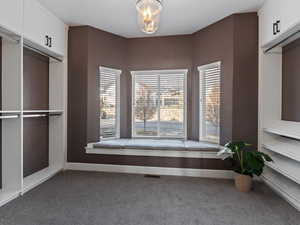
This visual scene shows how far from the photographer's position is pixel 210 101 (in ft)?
12.0

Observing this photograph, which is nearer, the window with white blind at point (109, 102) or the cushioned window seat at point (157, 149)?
the cushioned window seat at point (157, 149)

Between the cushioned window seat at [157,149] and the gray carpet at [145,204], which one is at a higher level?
the cushioned window seat at [157,149]

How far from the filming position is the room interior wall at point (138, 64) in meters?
A: 3.21

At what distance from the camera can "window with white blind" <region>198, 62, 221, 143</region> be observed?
3.52m

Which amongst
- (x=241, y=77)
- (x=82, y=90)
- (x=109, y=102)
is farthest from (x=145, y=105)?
(x=241, y=77)

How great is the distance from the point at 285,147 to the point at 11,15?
406 centimetres

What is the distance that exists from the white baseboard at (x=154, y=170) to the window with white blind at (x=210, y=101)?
2.05 feet

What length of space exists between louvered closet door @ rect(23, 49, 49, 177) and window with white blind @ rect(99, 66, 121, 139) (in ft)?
3.41

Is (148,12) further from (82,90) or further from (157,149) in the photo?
(157,149)

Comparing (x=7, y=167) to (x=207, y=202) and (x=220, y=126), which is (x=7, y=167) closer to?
(x=207, y=202)

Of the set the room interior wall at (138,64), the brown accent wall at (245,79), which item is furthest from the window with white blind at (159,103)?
the brown accent wall at (245,79)

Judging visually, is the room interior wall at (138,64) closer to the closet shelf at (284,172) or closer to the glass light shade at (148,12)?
the closet shelf at (284,172)

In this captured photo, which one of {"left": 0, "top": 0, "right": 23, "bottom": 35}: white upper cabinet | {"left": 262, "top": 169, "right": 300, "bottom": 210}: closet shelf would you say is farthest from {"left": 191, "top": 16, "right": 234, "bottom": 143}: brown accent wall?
{"left": 0, "top": 0, "right": 23, "bottom": 35}: white upper cabinet

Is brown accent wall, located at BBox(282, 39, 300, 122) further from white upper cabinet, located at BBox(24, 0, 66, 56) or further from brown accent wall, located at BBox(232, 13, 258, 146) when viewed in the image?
white upper cabinet, located at BBox(24, 0, 66, 56)
